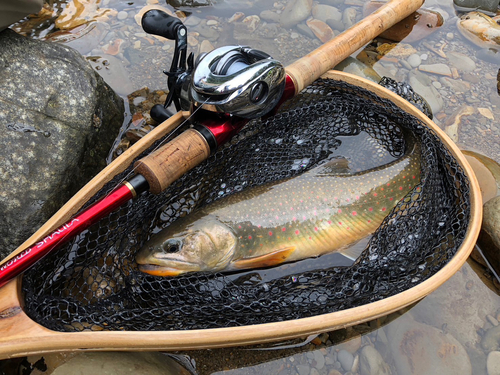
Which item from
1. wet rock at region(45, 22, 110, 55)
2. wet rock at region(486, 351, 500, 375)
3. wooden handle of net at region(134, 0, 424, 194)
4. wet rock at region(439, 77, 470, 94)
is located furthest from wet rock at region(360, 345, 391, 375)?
wet rock at region(45, 22, 110, 55)

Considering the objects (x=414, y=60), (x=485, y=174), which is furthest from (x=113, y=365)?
(x=414, y=60)

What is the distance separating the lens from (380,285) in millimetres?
2217

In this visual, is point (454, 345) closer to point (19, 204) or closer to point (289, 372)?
point (289, 372)

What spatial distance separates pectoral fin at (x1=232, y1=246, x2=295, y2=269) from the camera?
2.40 meters

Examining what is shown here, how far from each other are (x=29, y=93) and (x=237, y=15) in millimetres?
2569

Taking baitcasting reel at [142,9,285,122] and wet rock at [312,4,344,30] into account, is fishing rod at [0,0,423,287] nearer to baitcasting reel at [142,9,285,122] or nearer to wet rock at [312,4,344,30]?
baitcasting reel at [142,9,285,122]

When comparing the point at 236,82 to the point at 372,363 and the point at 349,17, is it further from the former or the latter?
the point at 349,17

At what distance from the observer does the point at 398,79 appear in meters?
3.86

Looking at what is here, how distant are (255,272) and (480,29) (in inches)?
145

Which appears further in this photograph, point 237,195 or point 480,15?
point 480,15

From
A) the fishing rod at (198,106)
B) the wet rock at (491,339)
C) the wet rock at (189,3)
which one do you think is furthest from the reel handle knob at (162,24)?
the wet rock at (491,339)

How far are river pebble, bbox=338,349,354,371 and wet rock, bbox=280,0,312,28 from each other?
344 cm

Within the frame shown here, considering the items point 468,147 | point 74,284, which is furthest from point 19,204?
point 468,147

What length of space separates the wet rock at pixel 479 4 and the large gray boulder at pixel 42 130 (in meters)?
4.08
